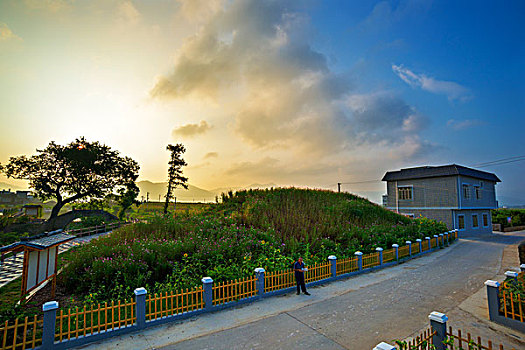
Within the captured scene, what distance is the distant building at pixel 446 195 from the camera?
91.1 ft

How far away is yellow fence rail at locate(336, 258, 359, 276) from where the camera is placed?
11.9 metres

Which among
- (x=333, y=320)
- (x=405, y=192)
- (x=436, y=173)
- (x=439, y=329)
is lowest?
(x=333, y=320)

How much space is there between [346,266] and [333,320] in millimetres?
5136

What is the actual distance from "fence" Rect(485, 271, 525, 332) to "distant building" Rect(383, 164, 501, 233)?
24.0m

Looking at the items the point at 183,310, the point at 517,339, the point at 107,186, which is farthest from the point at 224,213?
the point at 107,186

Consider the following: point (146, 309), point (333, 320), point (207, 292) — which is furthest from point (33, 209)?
point (333, 320)

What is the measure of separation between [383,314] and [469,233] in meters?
29.4

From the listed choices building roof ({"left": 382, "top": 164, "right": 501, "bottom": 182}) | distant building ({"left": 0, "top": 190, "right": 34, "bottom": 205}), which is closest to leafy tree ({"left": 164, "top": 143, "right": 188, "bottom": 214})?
building roof ({"left": 382, "top": 164, "right": 501, "bottom": 182})

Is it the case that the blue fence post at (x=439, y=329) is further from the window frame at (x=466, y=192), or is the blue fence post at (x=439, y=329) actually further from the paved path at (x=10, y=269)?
the window frame at (x=466, y=192)

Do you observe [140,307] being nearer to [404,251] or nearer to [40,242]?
[40,242]

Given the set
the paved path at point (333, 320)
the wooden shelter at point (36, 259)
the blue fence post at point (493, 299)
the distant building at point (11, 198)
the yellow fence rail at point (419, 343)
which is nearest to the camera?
the yellow fence rail at point (419, 343)

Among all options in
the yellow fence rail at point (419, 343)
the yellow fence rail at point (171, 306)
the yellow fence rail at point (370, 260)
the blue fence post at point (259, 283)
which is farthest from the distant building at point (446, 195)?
the yellow fence rail at point (171, 306)

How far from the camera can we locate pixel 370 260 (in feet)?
44.4

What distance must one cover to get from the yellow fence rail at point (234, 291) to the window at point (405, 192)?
2889 cm
